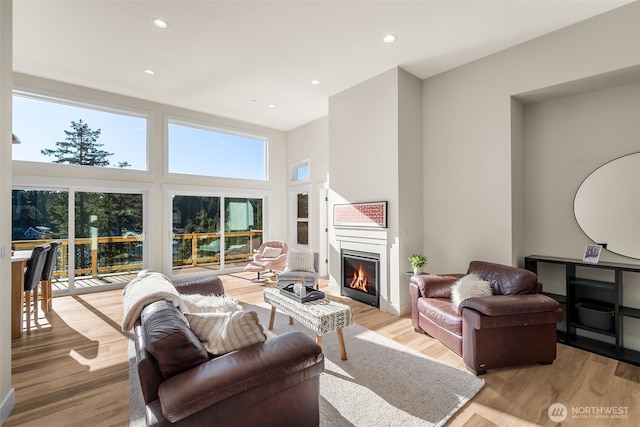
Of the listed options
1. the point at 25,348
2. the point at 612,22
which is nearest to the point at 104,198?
the point at 25,348

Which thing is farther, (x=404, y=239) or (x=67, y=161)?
(x=67, y=161)

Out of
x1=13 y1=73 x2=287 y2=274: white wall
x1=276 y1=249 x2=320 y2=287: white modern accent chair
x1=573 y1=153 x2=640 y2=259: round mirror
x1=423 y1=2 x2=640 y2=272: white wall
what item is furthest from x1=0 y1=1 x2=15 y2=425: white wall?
x1=573 y1=153 x2=640 y2=259: round mirror

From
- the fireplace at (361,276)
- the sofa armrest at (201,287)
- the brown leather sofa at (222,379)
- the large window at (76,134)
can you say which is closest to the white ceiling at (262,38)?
the large window at (76,134)

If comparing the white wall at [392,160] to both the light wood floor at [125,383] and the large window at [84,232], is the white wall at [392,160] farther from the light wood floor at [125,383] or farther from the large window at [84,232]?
the large window at [84,232]

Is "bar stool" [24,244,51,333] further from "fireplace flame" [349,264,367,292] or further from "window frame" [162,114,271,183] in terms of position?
"fireplace flame" [349,264,367,292]

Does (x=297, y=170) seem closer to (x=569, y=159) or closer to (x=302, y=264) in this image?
(x=302, y=264)

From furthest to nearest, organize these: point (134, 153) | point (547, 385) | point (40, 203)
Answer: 1. point (134, 153)
2. point (40, 203)
3. point (547, 385)

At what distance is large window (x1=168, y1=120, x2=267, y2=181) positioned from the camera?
6090 millimetres

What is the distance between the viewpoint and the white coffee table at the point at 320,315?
2570 millimetres

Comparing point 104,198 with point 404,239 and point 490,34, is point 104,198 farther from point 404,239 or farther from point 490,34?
point 490,34

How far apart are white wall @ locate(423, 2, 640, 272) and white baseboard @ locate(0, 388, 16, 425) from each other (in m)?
4.53

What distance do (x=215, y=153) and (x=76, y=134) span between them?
7.93 feet

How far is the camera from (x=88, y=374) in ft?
8.43

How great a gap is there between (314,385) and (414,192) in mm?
3236
